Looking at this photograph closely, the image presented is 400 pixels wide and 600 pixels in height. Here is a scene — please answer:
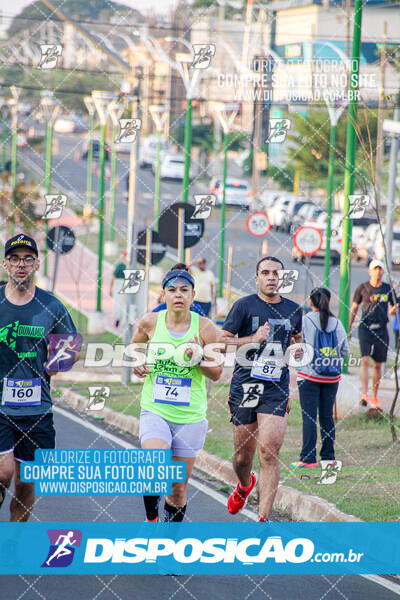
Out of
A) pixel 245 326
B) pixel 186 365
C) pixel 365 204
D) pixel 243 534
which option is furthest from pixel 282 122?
pixel 243 534

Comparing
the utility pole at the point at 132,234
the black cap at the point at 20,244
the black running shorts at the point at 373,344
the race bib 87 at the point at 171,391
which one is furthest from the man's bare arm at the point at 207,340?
the utility pole at the point at 132,234

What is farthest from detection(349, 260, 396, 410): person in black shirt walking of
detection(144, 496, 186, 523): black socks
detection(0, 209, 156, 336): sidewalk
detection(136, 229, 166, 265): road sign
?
detection(0, 209, 156, 336): sidewalk

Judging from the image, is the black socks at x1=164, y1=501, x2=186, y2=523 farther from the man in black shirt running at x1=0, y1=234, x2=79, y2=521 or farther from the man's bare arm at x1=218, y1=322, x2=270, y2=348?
the man's bare arm at x1=218, y1=322, x2=270, y2=348

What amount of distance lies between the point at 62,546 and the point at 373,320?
24.0 ft

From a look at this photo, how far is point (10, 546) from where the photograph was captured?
641 cm

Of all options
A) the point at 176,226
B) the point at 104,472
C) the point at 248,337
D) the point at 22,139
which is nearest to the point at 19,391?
the point at 104,472

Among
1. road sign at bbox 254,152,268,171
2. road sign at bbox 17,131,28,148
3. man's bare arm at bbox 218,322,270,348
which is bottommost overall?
man's bare arm at bbox 218,322,270,348

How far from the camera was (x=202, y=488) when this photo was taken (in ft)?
31.1

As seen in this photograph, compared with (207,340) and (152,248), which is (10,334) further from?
(152,248)

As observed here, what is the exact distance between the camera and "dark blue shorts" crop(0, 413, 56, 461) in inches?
248

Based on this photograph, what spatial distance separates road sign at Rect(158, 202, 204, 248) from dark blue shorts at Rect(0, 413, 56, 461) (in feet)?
17.7

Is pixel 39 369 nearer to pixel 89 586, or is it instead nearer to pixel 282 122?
pixel 89 586

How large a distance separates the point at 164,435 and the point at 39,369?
0.84m

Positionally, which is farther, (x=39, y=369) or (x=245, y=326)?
(x=245, y=326)
